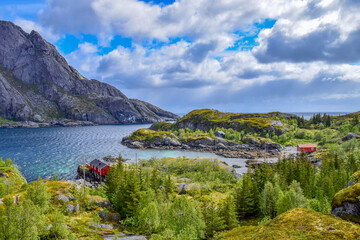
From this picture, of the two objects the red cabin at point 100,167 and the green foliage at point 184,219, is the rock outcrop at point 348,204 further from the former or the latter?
the red cabin at point 100,167

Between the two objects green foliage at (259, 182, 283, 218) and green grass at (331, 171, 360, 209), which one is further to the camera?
green foliage at (259, 182, 283, 218)

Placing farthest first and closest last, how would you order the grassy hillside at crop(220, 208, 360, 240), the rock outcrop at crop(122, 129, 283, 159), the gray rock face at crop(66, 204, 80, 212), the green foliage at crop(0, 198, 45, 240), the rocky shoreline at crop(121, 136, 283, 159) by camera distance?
the rock outcrop at crop(122, 129, 283, 159)
the rocky shoreline at crop(121, 136, 283, 159)
the gray rock face at crop(66, 204, 80, 212)
the green foliage at crop(0, 198, 45, 240)
the grassy hillside at crop(220, 208, 360, 240)

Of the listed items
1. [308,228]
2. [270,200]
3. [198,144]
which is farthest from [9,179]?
[198,144]

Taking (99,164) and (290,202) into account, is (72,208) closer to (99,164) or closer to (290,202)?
(290,202)

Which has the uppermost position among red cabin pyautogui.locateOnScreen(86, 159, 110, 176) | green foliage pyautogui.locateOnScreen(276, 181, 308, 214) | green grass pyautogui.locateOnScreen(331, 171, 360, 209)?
green grass pyautogui.locateOnScreen(331, 171, 360, 209)

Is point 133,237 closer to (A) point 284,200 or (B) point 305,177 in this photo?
(A) point 284,200

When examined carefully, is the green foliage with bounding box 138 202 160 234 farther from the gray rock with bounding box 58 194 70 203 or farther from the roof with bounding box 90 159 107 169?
the roof with bounding box 90 159 107 169

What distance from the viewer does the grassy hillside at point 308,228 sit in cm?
2155

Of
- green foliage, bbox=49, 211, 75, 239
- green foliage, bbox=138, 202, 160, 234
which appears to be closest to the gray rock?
green foliage, bbox=49, 211, 75, 239

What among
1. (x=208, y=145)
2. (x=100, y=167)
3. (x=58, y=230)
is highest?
(x=58, y=230)

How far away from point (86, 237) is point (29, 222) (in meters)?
11.0

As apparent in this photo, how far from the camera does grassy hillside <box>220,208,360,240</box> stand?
70.7 feet

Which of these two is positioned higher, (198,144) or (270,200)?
(198,144)

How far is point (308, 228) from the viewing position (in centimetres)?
2330
